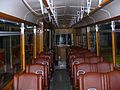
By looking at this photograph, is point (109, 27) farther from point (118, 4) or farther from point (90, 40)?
point (90, 40)

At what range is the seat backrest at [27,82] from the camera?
378 cm

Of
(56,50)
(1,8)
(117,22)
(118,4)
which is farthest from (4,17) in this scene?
(56,50)

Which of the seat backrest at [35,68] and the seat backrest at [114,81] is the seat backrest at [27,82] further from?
the seat backrest at [35,68]

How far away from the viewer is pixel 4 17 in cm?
405

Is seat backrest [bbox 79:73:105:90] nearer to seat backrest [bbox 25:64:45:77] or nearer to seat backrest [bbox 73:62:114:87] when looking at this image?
seat backrest [bbox 73:62:114:87]

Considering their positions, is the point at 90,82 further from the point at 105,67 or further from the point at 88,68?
the point at 105,67

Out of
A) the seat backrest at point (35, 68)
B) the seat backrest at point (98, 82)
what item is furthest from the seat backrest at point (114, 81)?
the seat backrest at point (35, 68)

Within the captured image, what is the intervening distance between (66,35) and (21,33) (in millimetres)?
10724

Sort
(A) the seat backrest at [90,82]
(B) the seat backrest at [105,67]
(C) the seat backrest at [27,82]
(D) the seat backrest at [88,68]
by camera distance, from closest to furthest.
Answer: (A) the seat backrest at [90,82], (C) the seat backrest at [27,82], (D) the seat backrest at [88,68], (B) the seat backrest at [105,67]

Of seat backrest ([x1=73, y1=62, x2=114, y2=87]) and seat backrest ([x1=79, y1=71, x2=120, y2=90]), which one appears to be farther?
seat backrest ([x1=73, y1=62, x2=114, y2=87])

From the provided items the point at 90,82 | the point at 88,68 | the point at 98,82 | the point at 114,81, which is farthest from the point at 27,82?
the point at 88,68

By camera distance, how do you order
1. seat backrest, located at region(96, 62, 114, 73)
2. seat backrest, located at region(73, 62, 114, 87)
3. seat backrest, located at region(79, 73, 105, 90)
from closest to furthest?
1. seat backrest, located at region(79, 73, 105, 90)
2. seat backrest, located at region(73, 62, 114, 87)
3. seat backrest, located at region(96, 62, 114, 73)

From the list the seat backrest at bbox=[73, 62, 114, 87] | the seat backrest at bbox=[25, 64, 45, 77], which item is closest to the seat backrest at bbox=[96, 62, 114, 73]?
the seat backrest at bbox=[73, 62, 114, 87]

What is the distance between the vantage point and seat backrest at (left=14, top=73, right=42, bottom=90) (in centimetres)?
378
